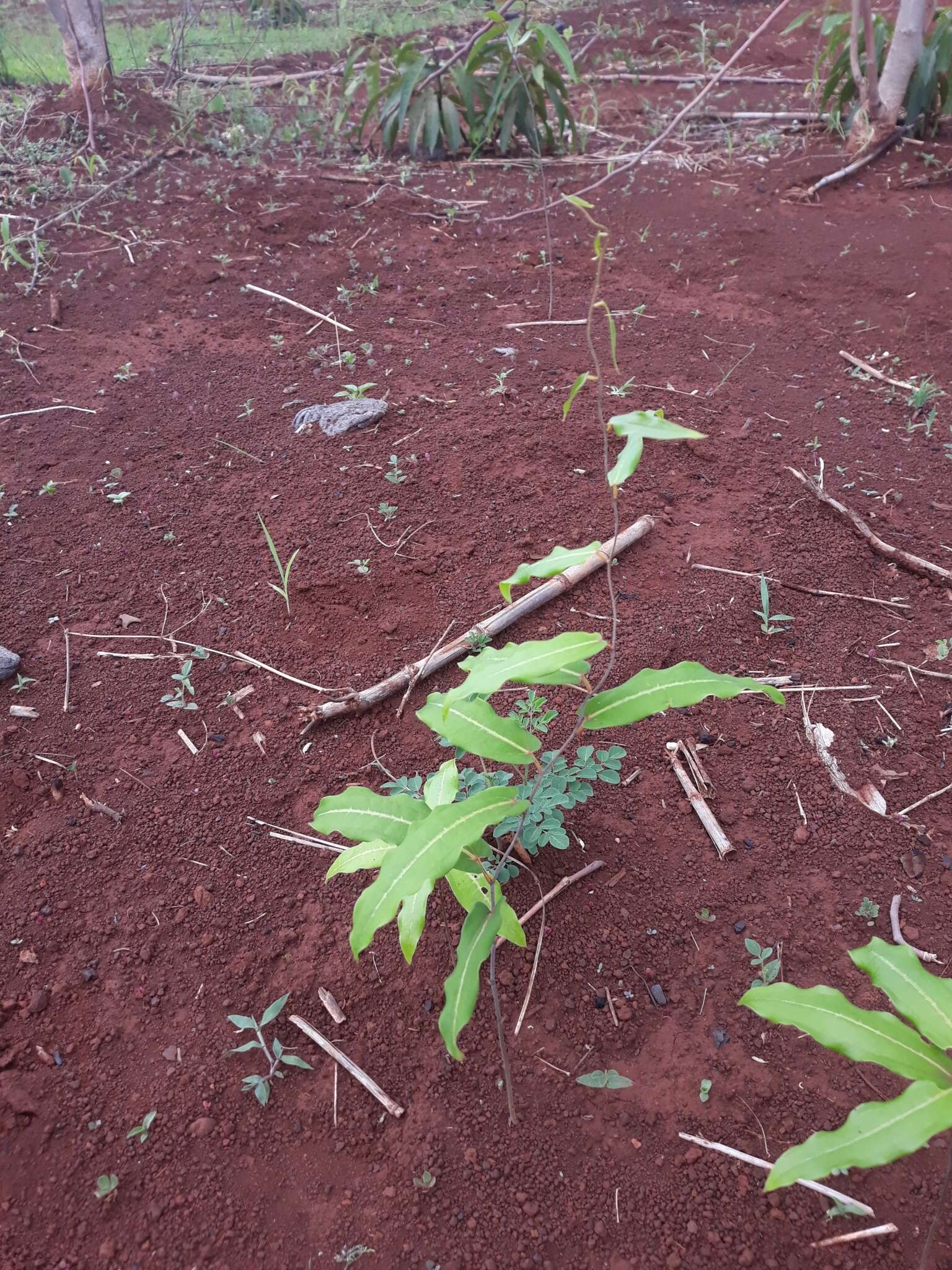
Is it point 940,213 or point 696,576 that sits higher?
point 940,213

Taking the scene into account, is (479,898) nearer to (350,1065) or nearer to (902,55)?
(350,1065)

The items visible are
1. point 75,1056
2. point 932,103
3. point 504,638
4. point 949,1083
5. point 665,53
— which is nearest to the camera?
point 949,1083

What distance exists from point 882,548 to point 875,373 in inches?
43.4

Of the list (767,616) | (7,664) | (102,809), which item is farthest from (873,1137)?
(7,664)

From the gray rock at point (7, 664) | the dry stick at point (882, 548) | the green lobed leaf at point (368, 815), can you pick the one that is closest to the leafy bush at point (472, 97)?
the dry stick at point (882, 548)

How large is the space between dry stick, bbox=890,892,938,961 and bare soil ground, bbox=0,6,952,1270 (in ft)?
0.09

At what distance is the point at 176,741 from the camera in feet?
6.10

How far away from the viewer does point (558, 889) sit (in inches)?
60.1

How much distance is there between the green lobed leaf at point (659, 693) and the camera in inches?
42.7

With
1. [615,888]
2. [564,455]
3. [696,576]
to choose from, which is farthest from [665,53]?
[615,888]

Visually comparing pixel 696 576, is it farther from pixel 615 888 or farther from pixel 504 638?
pixel 615 888

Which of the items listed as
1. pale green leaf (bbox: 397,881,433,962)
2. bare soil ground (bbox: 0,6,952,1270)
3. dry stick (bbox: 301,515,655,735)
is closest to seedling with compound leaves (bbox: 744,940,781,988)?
bare soil ground (bbox: 0,6,952,1270)

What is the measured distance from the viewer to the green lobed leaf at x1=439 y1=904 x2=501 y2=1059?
41.7 inches

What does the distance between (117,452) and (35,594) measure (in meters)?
0.73
